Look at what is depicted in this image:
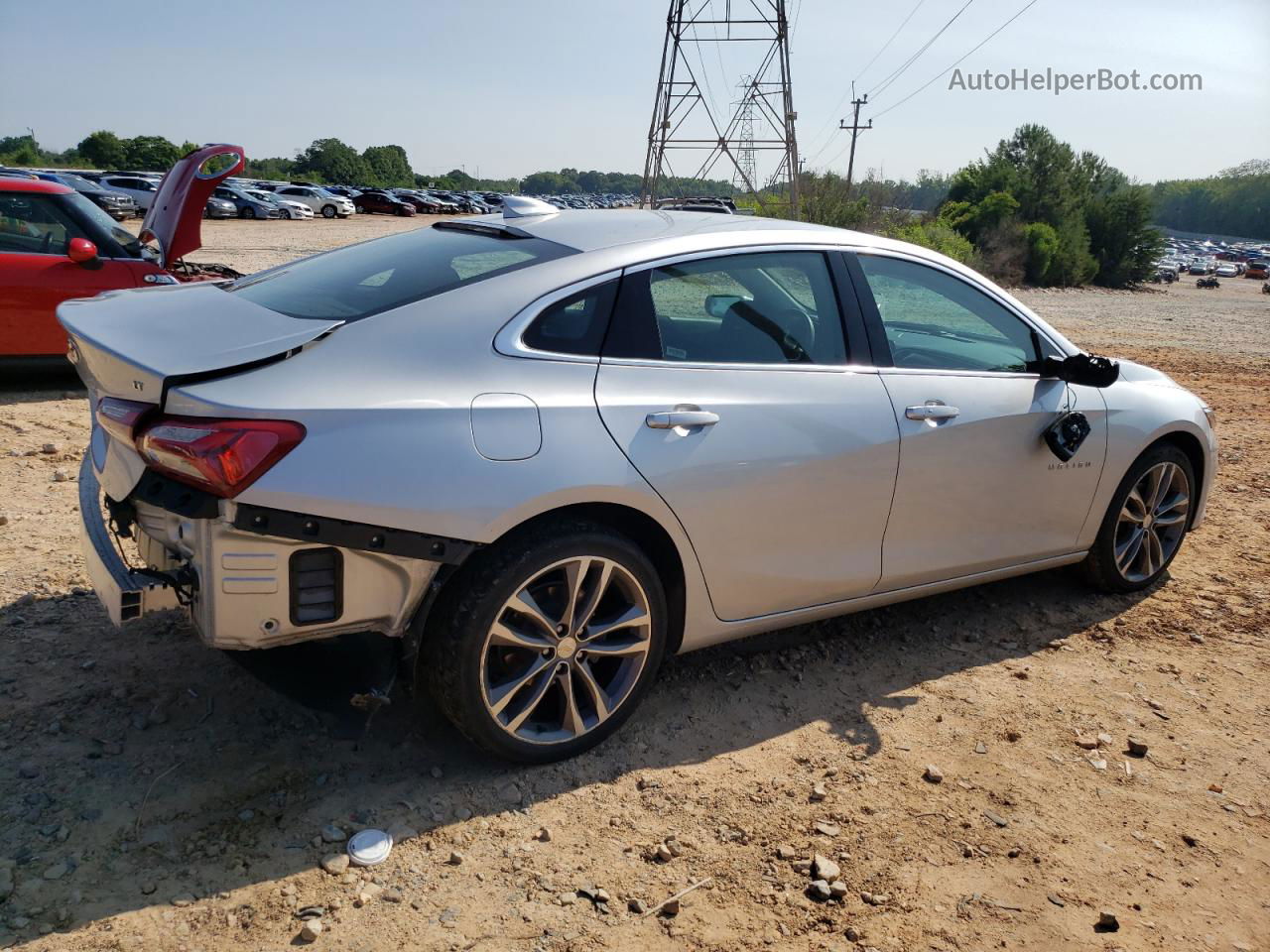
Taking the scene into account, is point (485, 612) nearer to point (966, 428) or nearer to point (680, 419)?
point (680, 419)

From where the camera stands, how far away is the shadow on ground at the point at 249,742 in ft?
8.82

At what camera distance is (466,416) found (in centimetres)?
281

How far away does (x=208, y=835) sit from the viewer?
2.78 metres

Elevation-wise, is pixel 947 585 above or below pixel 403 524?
below

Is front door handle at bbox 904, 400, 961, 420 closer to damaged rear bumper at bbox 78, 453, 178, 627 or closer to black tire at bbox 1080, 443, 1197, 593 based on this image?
black tire at bbox 1080, 443, 1197, 593

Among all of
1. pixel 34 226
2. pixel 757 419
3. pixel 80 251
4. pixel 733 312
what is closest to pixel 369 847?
pixel 757 419

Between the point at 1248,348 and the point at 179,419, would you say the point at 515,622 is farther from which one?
the point at 1248,348

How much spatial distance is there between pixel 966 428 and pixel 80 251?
651 cm

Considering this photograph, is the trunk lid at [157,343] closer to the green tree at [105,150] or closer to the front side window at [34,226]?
the front side window at [34,226]

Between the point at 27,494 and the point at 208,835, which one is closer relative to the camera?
the point at 208,835

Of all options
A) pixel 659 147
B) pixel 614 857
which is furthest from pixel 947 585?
pixel 659 147

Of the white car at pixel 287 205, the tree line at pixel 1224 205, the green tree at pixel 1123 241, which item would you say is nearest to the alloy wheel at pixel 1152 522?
the white car at pixel 287 205

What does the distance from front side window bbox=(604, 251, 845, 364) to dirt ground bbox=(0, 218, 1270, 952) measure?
1.25 metres

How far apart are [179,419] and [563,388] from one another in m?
1.03
